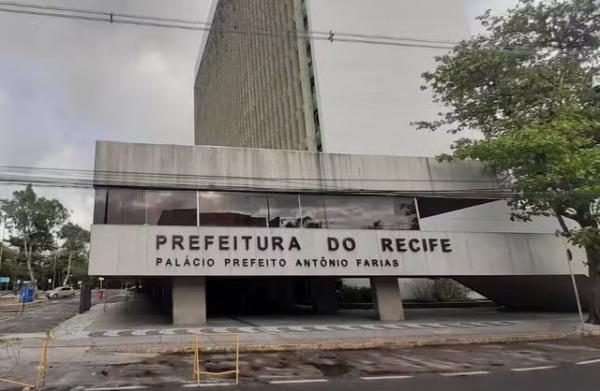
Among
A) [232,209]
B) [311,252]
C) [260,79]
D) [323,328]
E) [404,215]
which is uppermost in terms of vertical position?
[260,79]

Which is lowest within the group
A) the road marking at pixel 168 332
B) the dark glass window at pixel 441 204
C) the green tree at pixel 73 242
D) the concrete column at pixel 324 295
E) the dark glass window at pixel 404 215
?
the road marking at pixel 168 332

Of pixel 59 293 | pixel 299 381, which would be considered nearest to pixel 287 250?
pixel 299 381

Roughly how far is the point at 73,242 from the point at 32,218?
16938mm

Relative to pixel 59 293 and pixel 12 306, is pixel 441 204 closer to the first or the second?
pixel 12 306

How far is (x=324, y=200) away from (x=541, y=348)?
9433 millimetres

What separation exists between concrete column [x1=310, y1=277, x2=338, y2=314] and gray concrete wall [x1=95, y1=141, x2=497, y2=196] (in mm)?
7473

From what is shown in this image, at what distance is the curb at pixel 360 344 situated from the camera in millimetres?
11227

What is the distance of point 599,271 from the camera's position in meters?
16.6

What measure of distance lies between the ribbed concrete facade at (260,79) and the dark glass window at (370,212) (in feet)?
33.0

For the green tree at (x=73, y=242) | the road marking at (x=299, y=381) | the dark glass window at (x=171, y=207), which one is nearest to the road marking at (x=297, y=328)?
the dark glass window at (x=171, y=207)

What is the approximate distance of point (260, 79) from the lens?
45.2m

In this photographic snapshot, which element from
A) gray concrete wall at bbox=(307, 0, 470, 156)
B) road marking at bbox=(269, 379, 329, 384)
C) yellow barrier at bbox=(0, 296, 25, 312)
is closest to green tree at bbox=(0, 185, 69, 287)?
yellow barrier at bbox=(0, 296, 25, 312)

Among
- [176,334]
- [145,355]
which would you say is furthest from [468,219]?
[145,355]

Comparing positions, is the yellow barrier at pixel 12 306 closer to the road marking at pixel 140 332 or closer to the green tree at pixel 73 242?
the road marking at pixel 140 332
